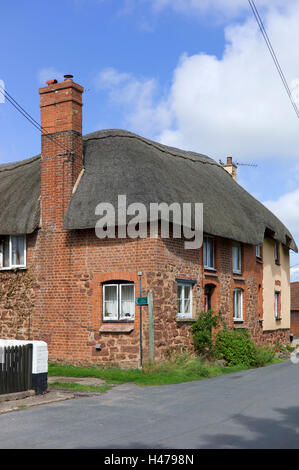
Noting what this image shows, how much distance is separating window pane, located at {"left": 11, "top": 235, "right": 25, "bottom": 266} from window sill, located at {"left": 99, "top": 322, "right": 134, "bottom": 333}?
3.85 meters

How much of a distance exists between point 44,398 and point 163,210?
7014 millimetres

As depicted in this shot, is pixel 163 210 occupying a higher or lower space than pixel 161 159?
lower

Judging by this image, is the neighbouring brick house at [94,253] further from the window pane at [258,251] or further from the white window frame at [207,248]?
the window pane at [258,251]

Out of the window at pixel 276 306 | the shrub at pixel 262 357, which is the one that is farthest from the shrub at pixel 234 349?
the window at pixel 276 306

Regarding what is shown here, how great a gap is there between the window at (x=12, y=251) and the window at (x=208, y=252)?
636 centimetres

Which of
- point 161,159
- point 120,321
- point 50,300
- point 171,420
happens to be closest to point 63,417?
point 171,420

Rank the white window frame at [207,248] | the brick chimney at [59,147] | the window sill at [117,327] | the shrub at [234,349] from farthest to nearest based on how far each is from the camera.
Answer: the white window frame at [207,248], the shrub at [234,349], the brick chimney at [59,147], the window sill at [117,327]

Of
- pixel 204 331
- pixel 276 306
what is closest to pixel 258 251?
pixel 276 306

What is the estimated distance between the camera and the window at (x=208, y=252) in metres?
20.7

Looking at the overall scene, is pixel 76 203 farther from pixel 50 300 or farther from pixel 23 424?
pixel 23 424

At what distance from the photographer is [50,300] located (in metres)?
19.0

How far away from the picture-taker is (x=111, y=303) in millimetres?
18281

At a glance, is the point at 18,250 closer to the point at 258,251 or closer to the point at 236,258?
the point at 236,258
